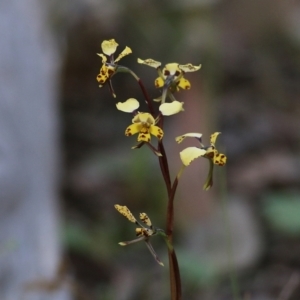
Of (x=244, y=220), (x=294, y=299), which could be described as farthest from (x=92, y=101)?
(x=294, y=299)

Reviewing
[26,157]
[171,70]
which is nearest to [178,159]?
[26,157]

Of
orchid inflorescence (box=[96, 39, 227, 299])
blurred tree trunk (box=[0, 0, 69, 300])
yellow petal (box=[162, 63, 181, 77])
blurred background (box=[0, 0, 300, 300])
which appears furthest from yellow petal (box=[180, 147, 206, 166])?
blurred tree trunk (box=[0, 0, 69, 300])

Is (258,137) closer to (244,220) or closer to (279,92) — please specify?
(279,92)

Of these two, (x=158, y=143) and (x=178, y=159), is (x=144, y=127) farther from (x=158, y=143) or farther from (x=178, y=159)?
(x=178, y=159)

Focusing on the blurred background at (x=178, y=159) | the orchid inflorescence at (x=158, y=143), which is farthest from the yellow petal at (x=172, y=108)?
the blurred background at (x=178, y=159)

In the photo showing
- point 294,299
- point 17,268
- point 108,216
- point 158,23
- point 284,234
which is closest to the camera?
point 294,299
